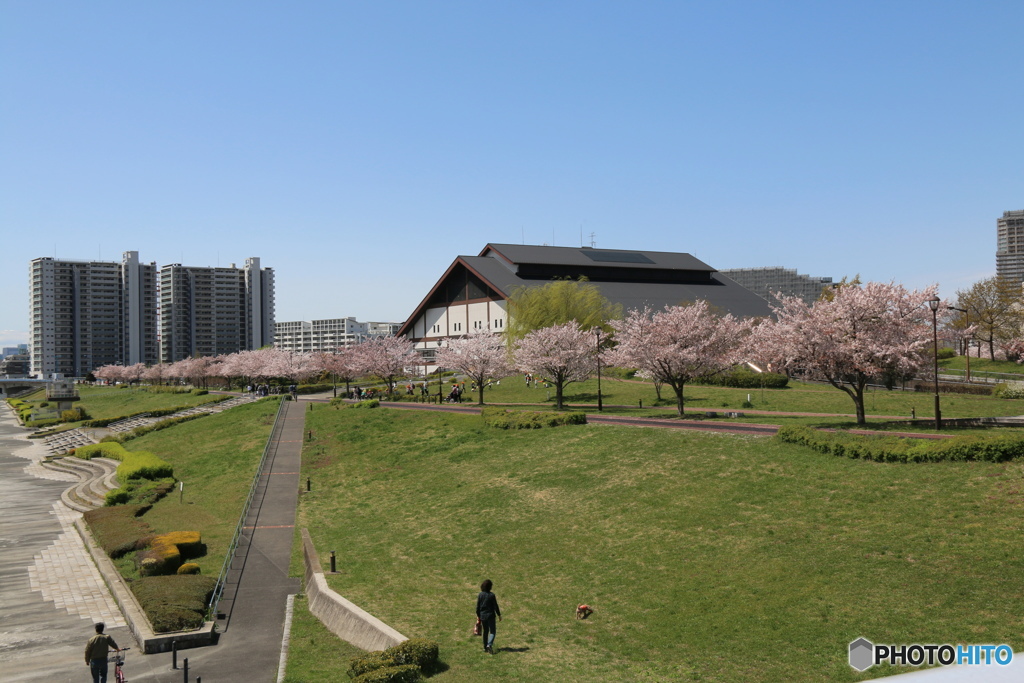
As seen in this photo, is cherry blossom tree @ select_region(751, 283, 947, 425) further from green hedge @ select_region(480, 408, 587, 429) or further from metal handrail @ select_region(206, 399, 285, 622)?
metal handrail @ select_region(206, 399, 285, 622)

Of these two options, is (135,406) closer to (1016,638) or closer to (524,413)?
(524,413)

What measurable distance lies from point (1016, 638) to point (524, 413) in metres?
30.7

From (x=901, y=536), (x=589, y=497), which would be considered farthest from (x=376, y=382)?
(x=901, y=536)

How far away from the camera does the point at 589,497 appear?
2700 centimetres

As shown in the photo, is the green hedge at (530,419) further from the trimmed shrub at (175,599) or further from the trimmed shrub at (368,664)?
the trimmed shrub at (368,664)

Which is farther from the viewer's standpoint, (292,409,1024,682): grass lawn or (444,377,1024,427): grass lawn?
(444,377,1024,427): grass lawn

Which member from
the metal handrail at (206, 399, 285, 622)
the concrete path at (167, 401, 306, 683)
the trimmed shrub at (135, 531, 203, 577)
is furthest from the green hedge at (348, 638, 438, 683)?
the trimmed shrub at (135, 531, 203, 577)

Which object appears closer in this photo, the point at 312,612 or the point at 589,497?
the point at 312,612

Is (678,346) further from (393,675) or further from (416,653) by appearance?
(393,675)

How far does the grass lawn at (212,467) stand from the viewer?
106 feet

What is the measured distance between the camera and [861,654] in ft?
43.8

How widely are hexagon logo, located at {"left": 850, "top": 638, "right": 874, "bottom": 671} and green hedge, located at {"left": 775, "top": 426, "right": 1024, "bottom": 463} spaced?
36.4 ft

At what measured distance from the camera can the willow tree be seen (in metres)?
69.2

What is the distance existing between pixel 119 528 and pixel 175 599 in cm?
1303
